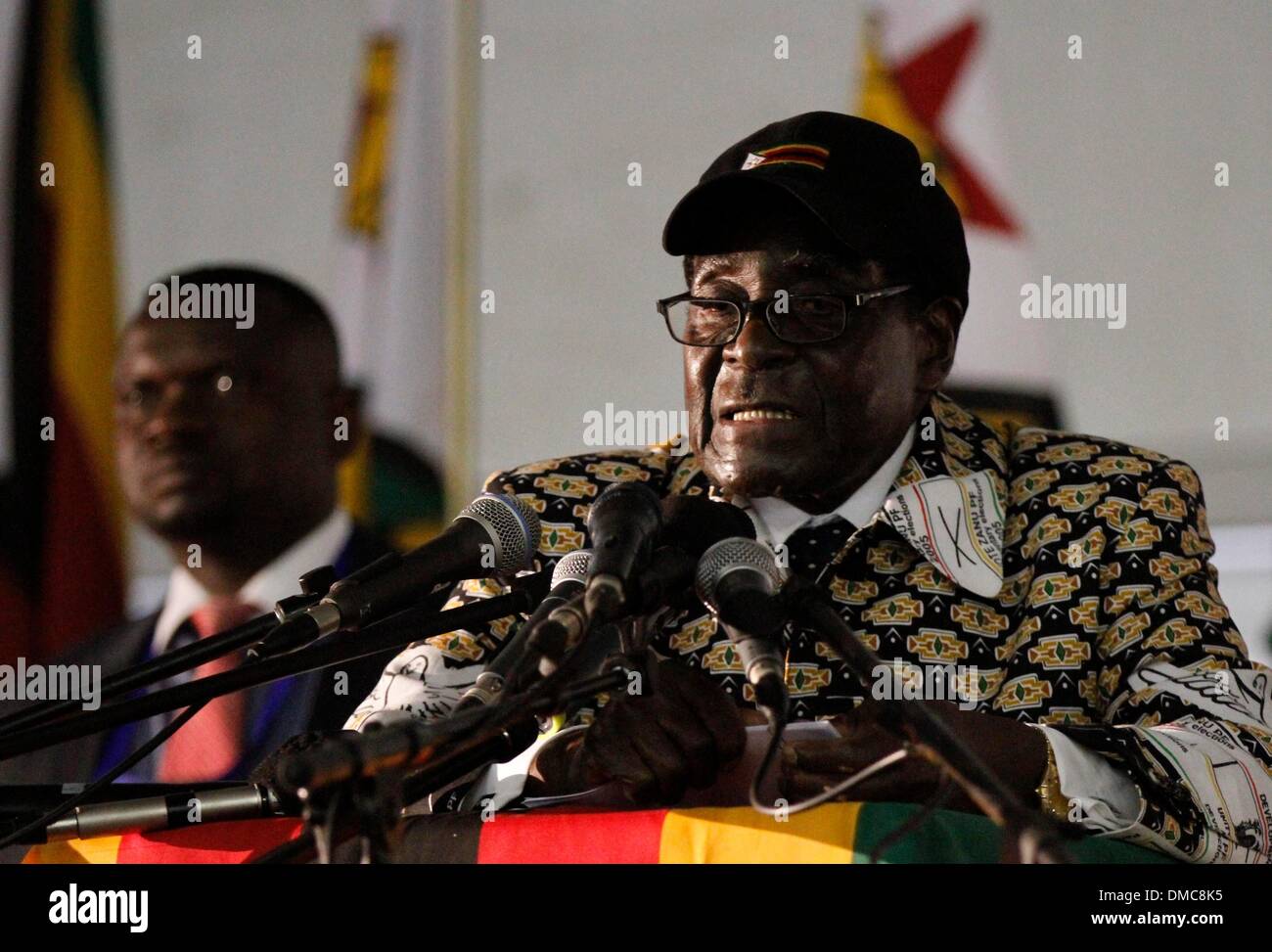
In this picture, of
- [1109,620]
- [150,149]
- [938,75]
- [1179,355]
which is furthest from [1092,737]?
[150,149]

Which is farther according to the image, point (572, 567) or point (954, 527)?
point (954, 527)

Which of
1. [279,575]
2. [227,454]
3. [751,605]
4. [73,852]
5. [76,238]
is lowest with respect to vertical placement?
[279,575]

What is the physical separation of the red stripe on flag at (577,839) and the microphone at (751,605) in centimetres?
24

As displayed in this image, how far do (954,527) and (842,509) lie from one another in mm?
171

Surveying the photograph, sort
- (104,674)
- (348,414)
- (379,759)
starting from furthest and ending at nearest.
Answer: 1. (348,414)
2. (104,674)
3. (379,759)

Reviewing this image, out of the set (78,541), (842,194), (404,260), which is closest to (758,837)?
(842,194)

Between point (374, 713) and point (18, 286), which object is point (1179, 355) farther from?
point (18, 286)

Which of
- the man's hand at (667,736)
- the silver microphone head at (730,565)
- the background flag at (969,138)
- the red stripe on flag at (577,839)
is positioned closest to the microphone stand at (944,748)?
the silver microphone head at (730,565)

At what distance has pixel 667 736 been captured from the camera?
75.0 inches

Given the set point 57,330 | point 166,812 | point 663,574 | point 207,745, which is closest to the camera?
point 663,574

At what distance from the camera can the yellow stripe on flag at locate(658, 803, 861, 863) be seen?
61.6 inches

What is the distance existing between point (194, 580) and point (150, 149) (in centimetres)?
151

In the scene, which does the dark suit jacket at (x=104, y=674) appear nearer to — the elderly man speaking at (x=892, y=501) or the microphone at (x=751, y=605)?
the elderly man speaking at (x=892, y=501)

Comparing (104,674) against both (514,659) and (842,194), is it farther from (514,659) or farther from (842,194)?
(514,659)
